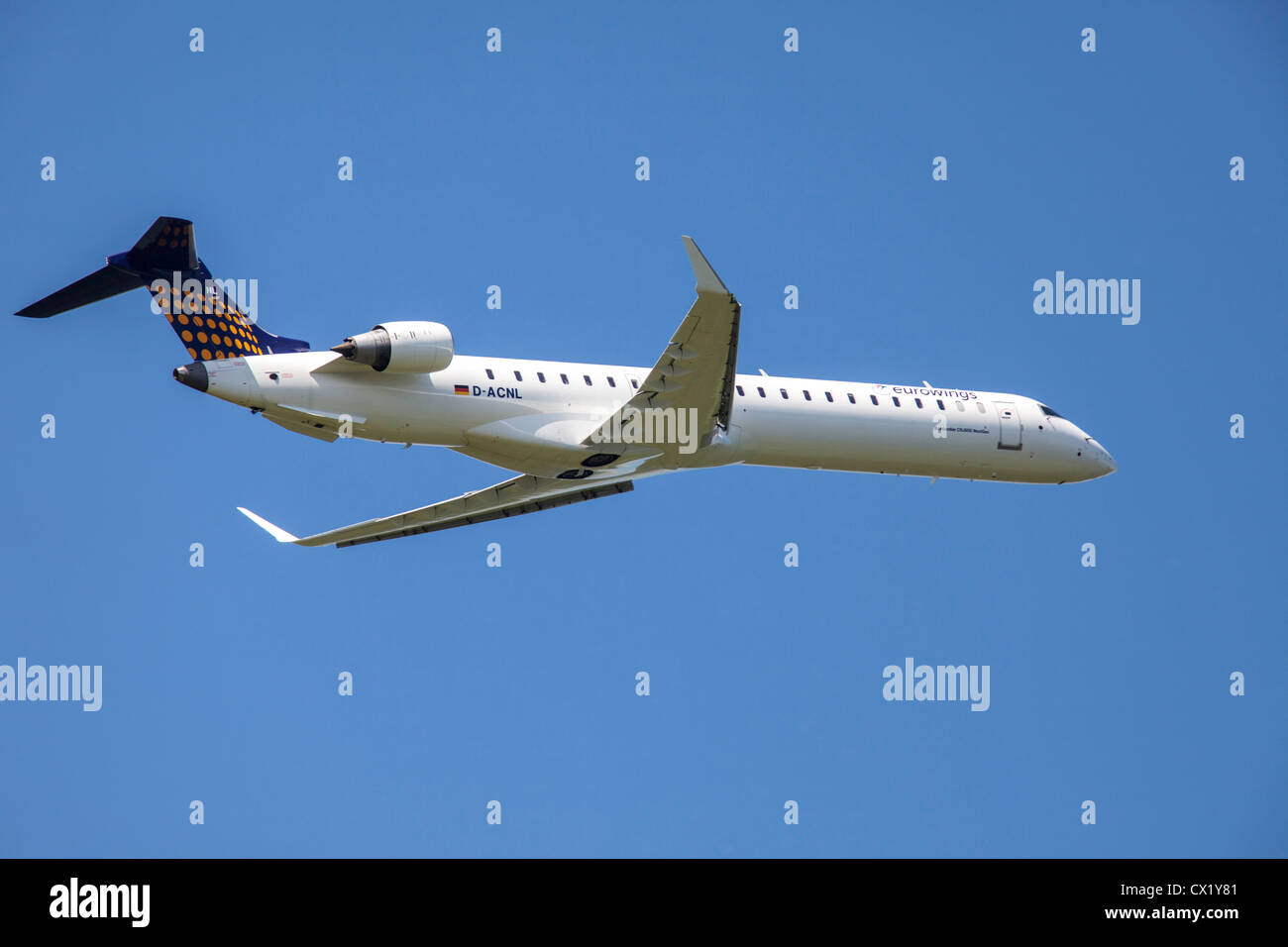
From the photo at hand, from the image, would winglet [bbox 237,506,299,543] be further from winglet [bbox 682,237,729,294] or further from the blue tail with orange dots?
winglet [bbox 682,237,729,294]

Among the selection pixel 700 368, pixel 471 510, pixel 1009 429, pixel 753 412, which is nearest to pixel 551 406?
pixel 700 368

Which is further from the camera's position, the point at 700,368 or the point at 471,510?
the point at 471,510

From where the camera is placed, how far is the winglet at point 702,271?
22609 millimetres

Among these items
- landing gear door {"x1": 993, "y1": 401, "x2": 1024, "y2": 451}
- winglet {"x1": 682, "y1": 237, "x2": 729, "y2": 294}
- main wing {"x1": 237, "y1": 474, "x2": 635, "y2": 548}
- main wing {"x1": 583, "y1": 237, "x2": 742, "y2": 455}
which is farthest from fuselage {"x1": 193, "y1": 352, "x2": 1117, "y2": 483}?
winglet {"x1": 682, "y1": 237, "x2": 729, "y2": 294}

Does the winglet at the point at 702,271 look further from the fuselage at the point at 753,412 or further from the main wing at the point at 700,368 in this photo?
the fuselage at the point at 753,412

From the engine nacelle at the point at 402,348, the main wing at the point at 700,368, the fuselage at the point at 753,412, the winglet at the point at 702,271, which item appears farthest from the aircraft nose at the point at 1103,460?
the engine nacelle at the point at 402,348

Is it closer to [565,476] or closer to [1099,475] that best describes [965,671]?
[1099,475]

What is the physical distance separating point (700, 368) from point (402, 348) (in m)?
4.98

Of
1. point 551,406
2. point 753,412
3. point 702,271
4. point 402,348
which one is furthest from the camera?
point 753,412

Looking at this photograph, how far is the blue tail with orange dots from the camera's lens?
2361 centimetres

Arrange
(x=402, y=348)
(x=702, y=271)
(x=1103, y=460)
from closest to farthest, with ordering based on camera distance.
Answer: (x=702, y=271)
(x=402, y=348)
(x=1103, y=460)

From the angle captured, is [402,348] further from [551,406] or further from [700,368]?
[700,368]

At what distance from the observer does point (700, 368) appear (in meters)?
25.0

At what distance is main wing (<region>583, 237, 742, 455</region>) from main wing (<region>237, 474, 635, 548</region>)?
309 cm
